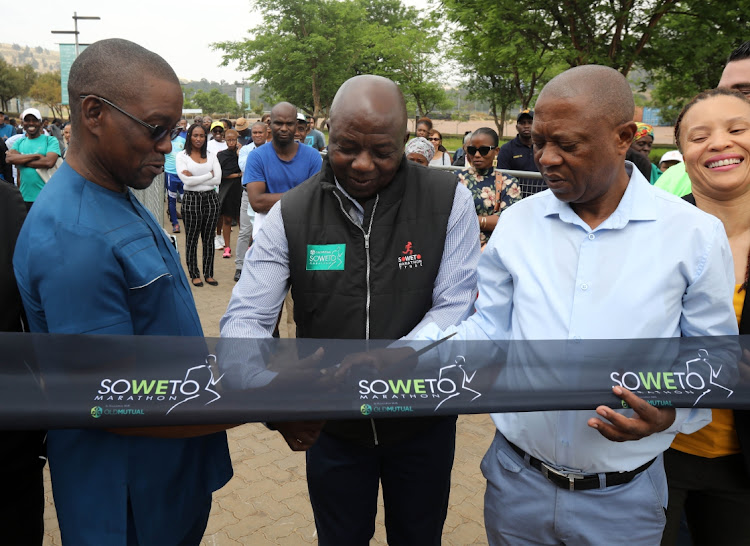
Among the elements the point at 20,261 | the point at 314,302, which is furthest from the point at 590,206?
the point at 20,261

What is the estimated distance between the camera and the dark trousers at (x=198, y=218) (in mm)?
8641

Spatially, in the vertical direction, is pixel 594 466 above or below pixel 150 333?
below

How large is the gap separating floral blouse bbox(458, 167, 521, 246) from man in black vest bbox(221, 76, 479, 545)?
285 cm

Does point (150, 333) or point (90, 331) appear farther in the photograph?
point (150, 333)

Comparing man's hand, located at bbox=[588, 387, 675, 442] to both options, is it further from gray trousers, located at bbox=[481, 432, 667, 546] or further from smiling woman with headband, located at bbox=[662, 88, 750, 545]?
smiling woman with headband, located at bbox=[662, 88, 750, 545]

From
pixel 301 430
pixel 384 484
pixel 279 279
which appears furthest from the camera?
pixel 384 484

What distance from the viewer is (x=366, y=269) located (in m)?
2.19

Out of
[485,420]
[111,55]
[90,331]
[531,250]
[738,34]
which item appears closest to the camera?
[90,331]

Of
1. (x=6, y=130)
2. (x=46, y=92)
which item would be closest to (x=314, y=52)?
(x=6, y=130)

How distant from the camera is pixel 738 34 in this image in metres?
13.5

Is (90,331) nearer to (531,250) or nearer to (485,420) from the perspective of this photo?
(531,250)

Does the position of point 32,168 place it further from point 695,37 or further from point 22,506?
point 695,37

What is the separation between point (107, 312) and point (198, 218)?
23.9 ft

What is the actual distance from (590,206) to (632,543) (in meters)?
1.07
